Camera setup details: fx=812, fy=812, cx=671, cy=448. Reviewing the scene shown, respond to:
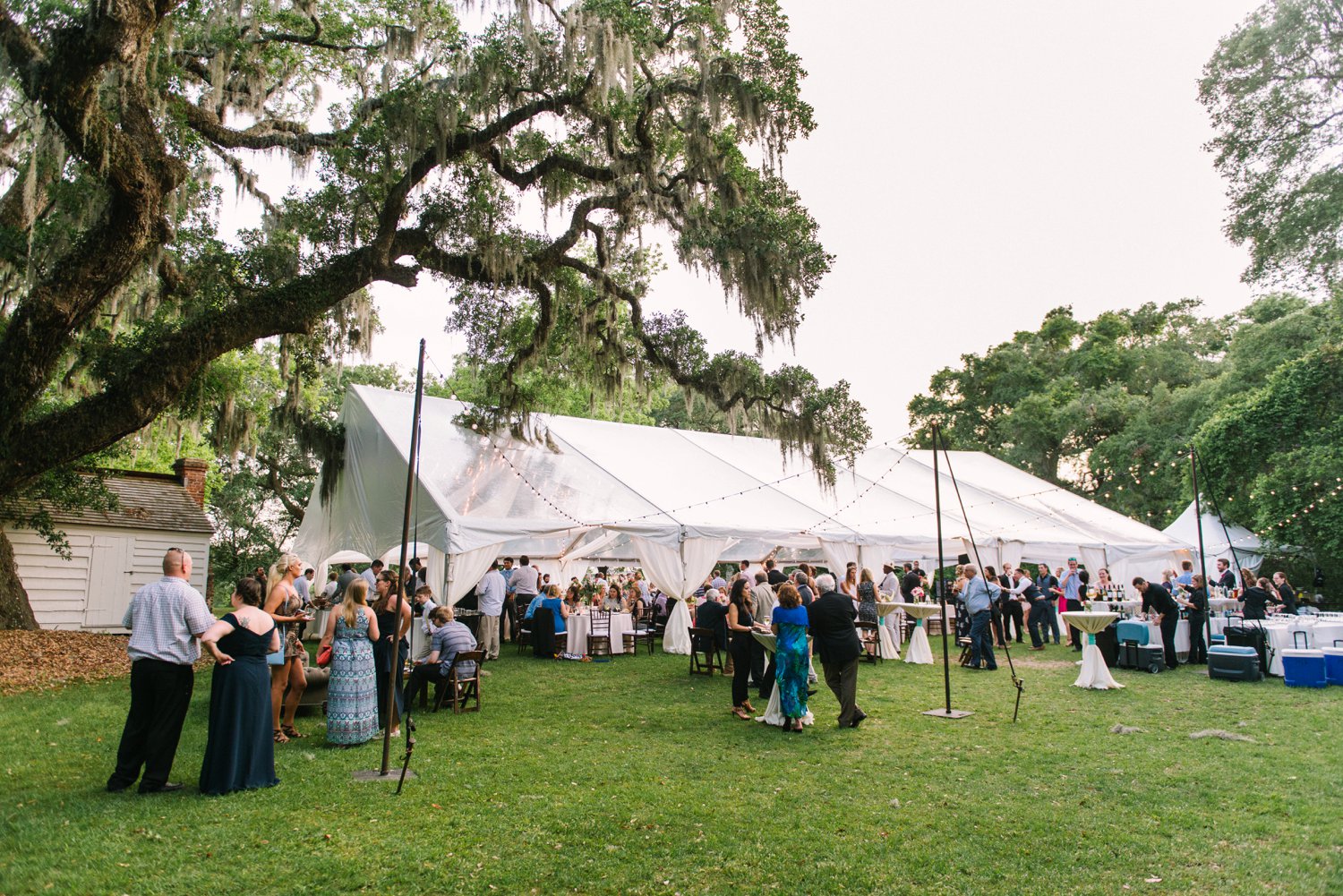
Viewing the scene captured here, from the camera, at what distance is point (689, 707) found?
8297mm

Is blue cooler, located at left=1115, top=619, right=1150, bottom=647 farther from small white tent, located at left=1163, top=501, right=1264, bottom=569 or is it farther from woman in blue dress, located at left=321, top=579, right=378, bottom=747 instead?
woman in blue dress, located at left=321, top=579, right=378, bottom=747

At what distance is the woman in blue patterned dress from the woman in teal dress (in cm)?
346

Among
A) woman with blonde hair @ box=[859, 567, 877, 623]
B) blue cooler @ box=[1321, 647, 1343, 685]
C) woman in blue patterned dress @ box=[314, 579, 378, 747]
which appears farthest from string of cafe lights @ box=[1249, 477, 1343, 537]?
woman in blue patterned dress @ box=[314, 579, 378, 747]

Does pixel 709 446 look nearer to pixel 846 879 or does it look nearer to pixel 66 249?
pixel 66 249

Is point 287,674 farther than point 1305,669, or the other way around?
point 1305,669

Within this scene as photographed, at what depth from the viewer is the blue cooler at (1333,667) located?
9625mm

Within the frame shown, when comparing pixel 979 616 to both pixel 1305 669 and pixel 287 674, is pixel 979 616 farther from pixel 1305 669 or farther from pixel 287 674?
pixel 287 674

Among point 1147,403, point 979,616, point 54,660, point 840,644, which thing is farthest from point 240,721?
point 1147,403

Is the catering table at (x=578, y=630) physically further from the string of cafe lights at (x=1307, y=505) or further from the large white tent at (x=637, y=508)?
the string of cafe lights at (x=1307, y=505)

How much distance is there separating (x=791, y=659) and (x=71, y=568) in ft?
48.3

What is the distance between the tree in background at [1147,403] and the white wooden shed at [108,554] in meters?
15.9

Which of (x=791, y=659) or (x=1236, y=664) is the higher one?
(x=791, y=659)

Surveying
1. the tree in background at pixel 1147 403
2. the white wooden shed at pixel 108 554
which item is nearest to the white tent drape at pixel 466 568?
the white wooden shed at pixel 108 554

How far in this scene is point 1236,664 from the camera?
10117mm
